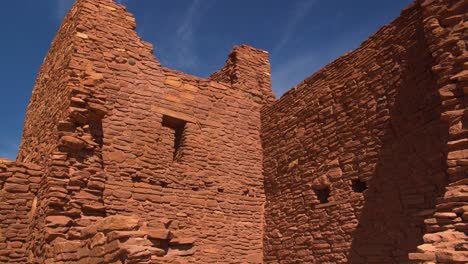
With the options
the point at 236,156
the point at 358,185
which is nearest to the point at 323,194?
the point at 358,185

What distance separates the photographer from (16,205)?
8.20 metres

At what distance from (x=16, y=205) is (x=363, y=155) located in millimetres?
6298

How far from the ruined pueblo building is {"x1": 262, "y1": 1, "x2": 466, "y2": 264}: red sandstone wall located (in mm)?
26

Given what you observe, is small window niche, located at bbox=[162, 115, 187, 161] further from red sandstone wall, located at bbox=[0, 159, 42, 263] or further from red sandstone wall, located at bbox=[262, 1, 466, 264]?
red sandstone wall, located at bbox=[0, 159, 42, 263]

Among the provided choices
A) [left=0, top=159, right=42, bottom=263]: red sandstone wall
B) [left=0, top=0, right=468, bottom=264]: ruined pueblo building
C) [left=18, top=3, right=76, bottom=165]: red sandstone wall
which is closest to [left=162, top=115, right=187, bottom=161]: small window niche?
[left=0, top=0, right=468, bottom=264]: ruined pueblo building

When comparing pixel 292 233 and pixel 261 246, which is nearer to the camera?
pixel 292 233

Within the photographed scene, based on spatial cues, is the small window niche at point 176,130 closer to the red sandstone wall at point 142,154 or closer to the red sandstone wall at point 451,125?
the red sandstone wall at point 142,154

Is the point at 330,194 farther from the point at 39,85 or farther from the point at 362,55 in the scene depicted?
the point at 39,85

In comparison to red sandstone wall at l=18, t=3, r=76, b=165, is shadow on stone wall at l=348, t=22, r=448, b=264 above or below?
below

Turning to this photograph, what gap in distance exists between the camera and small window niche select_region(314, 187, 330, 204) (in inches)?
355

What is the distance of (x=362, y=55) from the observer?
8773mm

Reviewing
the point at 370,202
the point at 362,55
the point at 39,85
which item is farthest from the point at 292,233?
the point at 39,85

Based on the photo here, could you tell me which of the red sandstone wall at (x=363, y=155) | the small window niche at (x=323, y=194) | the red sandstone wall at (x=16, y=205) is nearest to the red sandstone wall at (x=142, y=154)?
the red sandstone wall at (x=16, y=205)

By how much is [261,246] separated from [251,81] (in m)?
4.23
